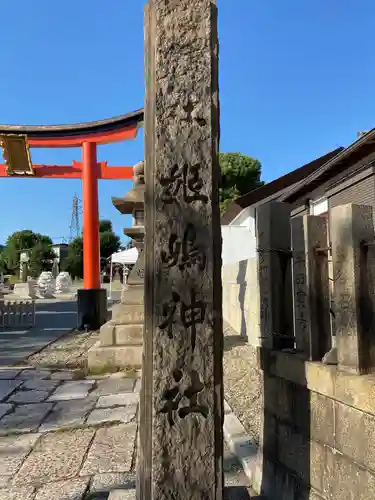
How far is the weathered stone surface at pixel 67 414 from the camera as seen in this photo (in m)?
3.99

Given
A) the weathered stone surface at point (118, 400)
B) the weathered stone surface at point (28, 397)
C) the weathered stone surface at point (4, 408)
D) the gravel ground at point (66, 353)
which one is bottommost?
the weathered stone surface at point (4, 408)

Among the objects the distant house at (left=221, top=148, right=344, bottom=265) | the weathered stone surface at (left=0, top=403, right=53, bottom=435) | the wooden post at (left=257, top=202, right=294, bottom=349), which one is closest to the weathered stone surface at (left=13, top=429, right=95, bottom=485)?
the weathered stone surface at (left=0, top=403, right=53, bottom=435)

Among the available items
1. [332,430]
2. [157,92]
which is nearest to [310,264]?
[332,430]

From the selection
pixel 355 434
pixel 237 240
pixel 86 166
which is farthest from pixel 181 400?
pixel 237 240

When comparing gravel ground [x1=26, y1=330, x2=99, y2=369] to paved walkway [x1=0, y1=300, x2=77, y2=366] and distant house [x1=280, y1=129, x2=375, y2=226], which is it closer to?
paved walkway [x1=0, y1=300, x2=77, y2=366]

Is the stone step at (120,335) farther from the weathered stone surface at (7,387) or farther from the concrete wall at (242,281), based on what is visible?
the concrete wall at (242,281)

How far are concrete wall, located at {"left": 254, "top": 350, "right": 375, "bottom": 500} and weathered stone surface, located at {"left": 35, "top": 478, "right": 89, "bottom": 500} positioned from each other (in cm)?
110

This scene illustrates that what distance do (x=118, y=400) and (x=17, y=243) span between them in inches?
1998

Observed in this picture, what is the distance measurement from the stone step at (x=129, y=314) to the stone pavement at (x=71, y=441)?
3.07 ft

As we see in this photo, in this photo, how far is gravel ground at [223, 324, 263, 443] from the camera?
3.89 metres

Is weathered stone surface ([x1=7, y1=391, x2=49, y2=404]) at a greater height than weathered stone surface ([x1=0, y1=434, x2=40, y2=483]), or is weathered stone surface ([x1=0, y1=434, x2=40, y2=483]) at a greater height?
weathered stone surface ([x1=7, y1=391, x2=49, y2=404])

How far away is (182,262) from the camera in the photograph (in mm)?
2188

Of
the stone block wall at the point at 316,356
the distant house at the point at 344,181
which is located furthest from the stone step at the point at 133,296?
the stone block wall at the point at 316,356

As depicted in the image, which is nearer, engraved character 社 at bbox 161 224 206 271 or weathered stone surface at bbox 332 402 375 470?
weathered stone surface at bbox 332 402 375 470
